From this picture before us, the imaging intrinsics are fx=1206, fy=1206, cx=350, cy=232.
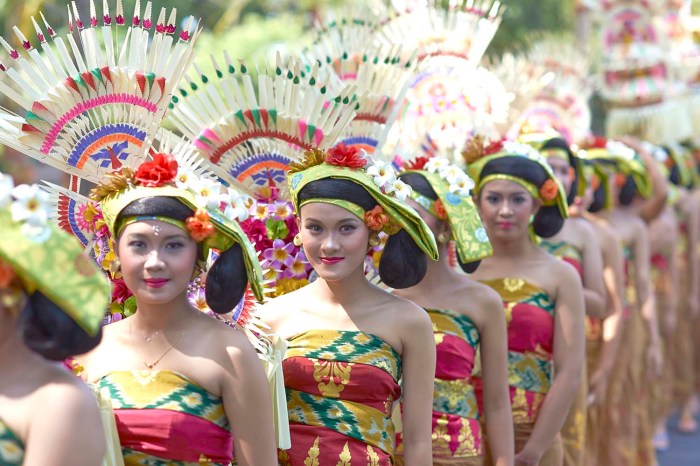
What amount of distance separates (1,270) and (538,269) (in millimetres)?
3002

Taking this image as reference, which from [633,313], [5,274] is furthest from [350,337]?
[633,313]

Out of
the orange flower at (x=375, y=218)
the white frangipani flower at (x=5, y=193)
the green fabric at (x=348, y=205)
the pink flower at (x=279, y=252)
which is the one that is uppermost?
the pink flower at (x=279, y=252)

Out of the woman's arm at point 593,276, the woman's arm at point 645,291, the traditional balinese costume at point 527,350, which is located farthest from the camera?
the woman's arm at point 645,291

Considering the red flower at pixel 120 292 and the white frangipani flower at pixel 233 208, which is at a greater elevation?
the white frangipani flower at pixel 233 208

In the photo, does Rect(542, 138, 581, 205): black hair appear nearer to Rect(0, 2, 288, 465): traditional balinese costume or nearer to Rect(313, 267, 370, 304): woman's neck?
Rect(313, 267, 370, 304): woman's neck

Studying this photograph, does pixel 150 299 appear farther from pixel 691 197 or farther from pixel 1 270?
pixel 691 197

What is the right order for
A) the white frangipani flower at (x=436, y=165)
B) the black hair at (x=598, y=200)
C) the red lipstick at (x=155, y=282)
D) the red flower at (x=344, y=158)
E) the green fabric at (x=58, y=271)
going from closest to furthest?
the green fabric at (x=58, y=271), the red lipstick at (x=155, y=282), the red flower at (x=344, y=158), the white frangipani flower at (x=436, y=165), the black hair at (x=598, y=200)

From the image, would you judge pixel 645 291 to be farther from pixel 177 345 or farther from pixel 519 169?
pixel 177 345

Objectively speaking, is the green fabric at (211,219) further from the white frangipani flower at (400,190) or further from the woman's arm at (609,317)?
the woman's arm at (609,317)

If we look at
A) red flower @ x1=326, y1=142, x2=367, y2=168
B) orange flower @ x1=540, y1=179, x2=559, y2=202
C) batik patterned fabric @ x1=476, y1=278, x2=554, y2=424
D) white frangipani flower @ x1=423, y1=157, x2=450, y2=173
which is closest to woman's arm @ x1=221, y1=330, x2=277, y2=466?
red flower @ x1=326, y1=142, x2=367, y2=168

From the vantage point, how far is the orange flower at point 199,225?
3.14 metres

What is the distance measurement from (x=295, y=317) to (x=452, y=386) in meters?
0.80

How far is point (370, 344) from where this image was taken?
3.70m

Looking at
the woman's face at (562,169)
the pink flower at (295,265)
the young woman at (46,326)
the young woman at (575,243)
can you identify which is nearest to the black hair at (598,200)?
the young woman at (575,243)
